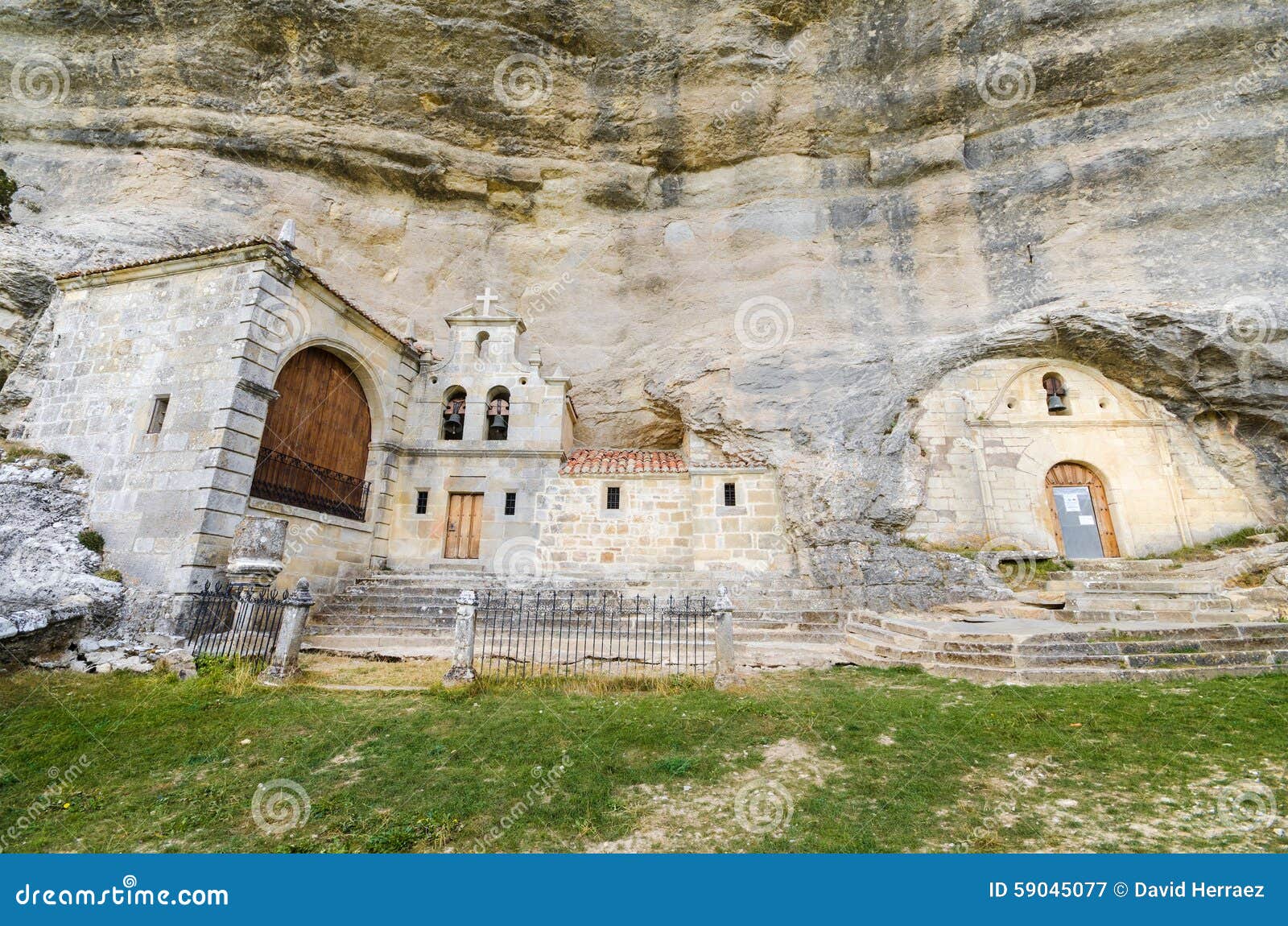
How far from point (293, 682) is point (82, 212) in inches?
741

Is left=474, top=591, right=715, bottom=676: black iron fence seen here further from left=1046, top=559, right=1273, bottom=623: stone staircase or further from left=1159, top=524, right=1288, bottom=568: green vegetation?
left=1159, top=524, right=1288, bottom=568: green vegetation

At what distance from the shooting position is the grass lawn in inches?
160

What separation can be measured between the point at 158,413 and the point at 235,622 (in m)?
5.55

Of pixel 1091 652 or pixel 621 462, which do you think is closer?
pixel 1091 652

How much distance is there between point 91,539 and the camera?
10.5 m

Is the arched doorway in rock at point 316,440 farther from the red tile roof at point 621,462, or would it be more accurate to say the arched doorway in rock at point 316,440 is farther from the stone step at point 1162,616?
the stone step at point 1162,616

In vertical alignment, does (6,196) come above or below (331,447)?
above

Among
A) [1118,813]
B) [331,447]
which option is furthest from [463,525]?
[1118,813]

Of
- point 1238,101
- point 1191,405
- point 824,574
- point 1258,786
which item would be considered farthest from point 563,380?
point 1238,101

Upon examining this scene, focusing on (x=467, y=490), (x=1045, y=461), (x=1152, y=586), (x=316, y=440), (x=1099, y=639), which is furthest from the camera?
(x=467, y=490)

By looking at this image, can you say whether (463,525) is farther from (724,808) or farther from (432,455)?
(724,808)

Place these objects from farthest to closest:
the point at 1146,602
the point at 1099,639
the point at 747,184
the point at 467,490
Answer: the point at 747,184 → the point at 467,490 → the point at 1146,602 → the point at 1099,639

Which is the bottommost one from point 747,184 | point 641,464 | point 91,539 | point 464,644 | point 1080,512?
point 464,644

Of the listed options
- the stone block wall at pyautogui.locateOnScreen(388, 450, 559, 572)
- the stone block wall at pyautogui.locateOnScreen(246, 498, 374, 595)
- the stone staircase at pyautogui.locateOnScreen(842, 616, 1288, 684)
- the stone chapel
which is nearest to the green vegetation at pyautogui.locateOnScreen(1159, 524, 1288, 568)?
the stone chapel
